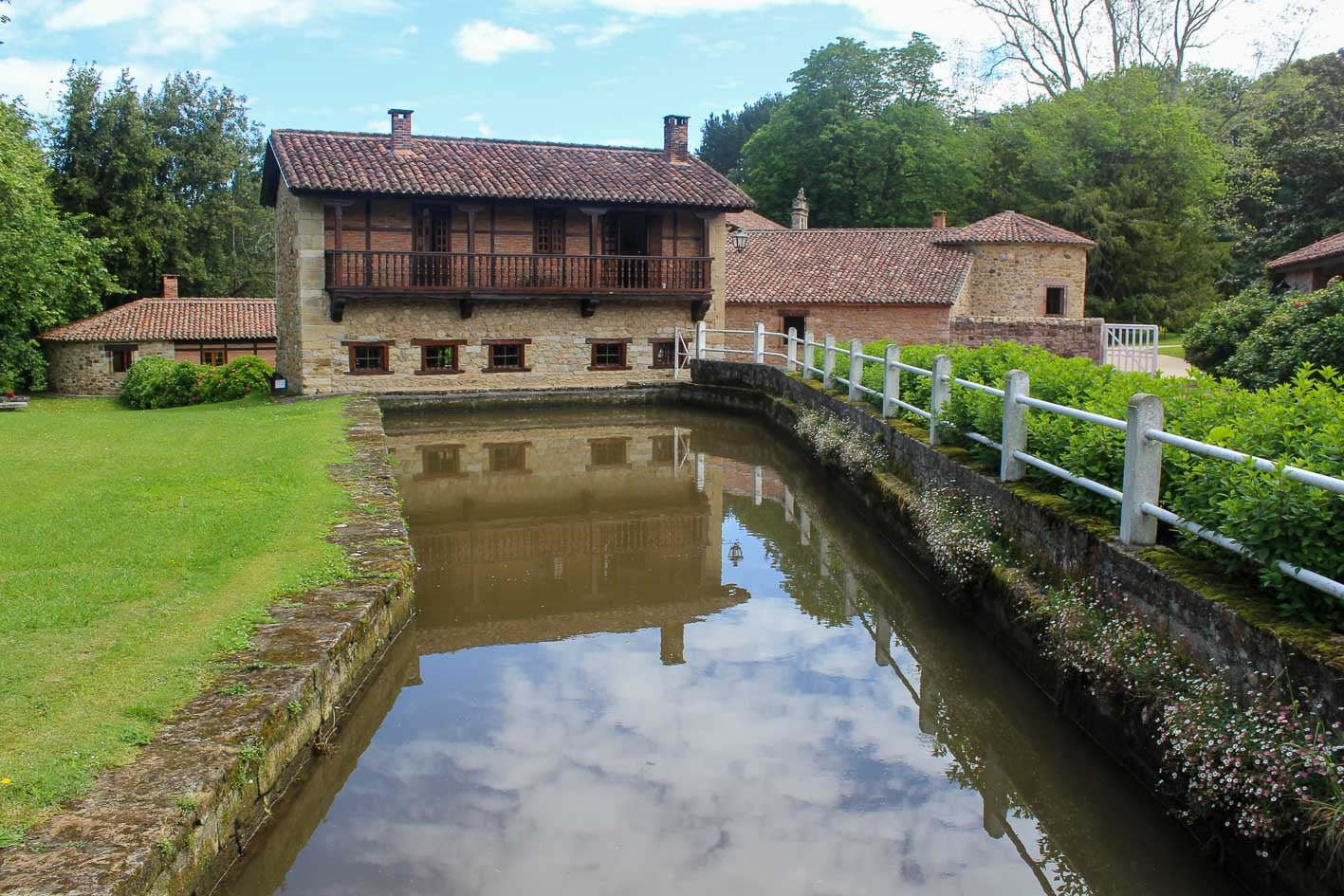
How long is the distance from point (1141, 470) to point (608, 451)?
11192 millimetres

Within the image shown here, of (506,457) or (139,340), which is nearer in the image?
(506,457)

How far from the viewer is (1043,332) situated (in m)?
31.6

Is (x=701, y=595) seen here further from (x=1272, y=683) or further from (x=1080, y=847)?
(x=1272, y=683)

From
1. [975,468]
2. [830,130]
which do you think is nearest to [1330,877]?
[975,468]

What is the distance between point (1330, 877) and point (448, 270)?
22.1 m

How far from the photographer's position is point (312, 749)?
545 centimetres

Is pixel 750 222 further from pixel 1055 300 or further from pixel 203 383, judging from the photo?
pixel 203 383

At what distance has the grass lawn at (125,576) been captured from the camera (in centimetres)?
445

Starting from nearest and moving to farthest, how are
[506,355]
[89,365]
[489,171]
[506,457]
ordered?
[506,457] → [489,171] → [506,355] → [89,365]

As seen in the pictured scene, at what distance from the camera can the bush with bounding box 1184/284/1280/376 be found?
2205 centimetres

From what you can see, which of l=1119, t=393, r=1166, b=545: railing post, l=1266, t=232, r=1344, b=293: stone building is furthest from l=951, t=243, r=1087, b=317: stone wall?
l=1119, t=393, r=1166, b=545: railing post

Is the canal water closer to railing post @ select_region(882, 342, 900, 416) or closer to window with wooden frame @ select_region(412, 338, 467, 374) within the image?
railing post @ select_region(882, 342, 900, 416)

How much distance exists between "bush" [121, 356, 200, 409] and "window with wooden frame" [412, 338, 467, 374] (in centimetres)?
487

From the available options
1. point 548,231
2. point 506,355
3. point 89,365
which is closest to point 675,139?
point 548,231
